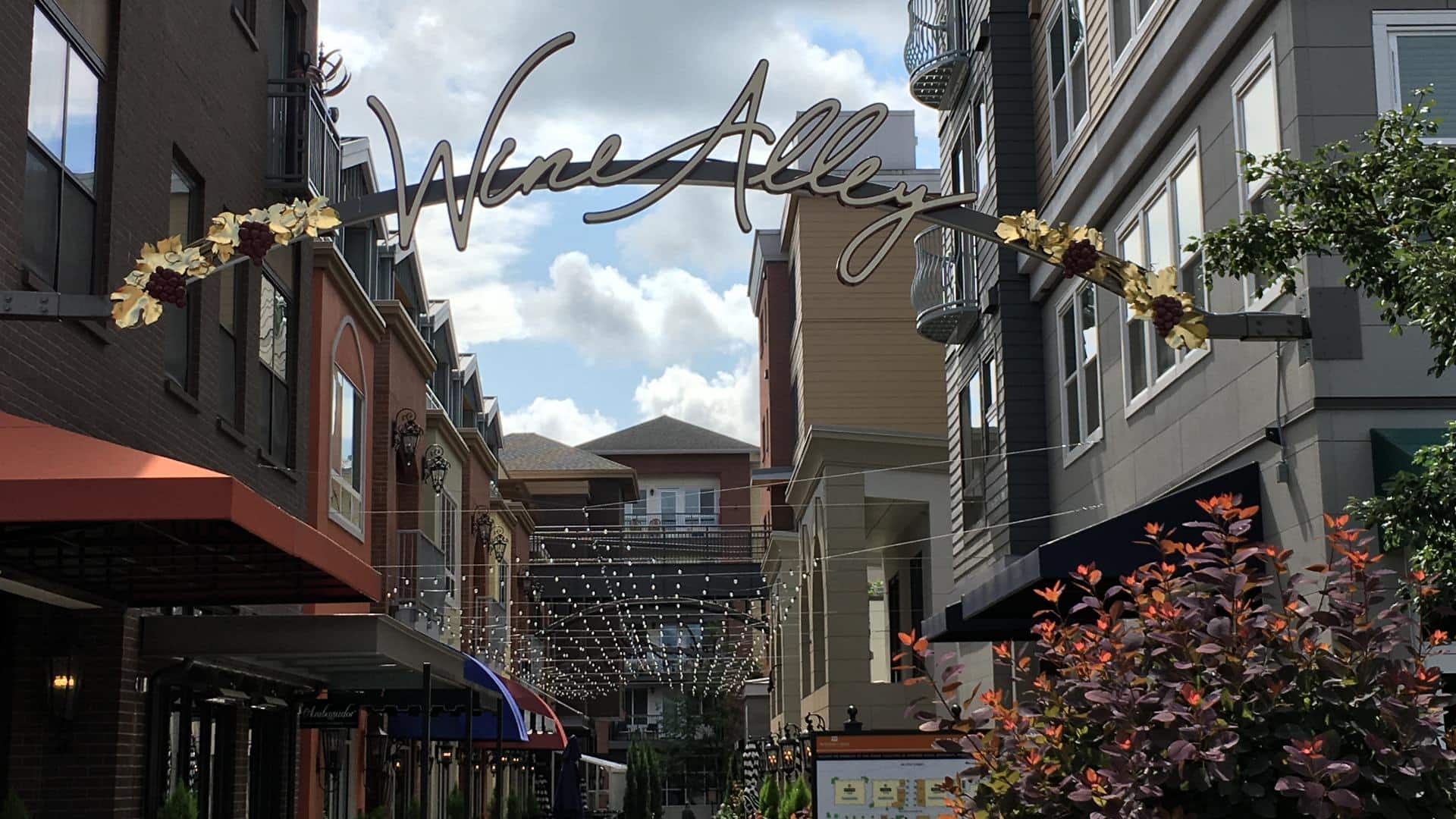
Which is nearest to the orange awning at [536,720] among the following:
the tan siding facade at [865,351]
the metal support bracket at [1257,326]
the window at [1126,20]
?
the tan siding facade at [865,351]

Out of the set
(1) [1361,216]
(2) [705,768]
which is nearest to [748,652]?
(2) [705,768]

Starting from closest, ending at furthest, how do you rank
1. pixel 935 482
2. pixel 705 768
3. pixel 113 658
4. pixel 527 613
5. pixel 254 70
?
pixel 113 658, pixel 254 70, pixel 935 482, pixel 527 613, pixel 705 768

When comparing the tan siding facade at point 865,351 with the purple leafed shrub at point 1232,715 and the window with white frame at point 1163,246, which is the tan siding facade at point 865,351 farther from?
the purple leafed shrub at point 1232,715

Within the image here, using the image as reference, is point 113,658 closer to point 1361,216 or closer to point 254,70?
point 254,70

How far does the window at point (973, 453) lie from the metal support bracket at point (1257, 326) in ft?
35.9

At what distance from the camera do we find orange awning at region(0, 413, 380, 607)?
8953mm

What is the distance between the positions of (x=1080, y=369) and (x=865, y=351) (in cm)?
2268

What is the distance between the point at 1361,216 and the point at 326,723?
1394cm

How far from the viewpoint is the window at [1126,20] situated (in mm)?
15898

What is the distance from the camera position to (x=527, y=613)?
59.2 m

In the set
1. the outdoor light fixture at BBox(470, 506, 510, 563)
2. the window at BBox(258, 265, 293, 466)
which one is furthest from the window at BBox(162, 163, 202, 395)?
the outdoor light fixture at BBox(470, 506, 510, 563)

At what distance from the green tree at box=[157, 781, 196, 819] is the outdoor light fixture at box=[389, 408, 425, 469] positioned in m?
17.1

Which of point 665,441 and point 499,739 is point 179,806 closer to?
point 499,739

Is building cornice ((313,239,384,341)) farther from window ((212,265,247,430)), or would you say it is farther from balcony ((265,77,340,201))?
window ((212,265,247,430))
